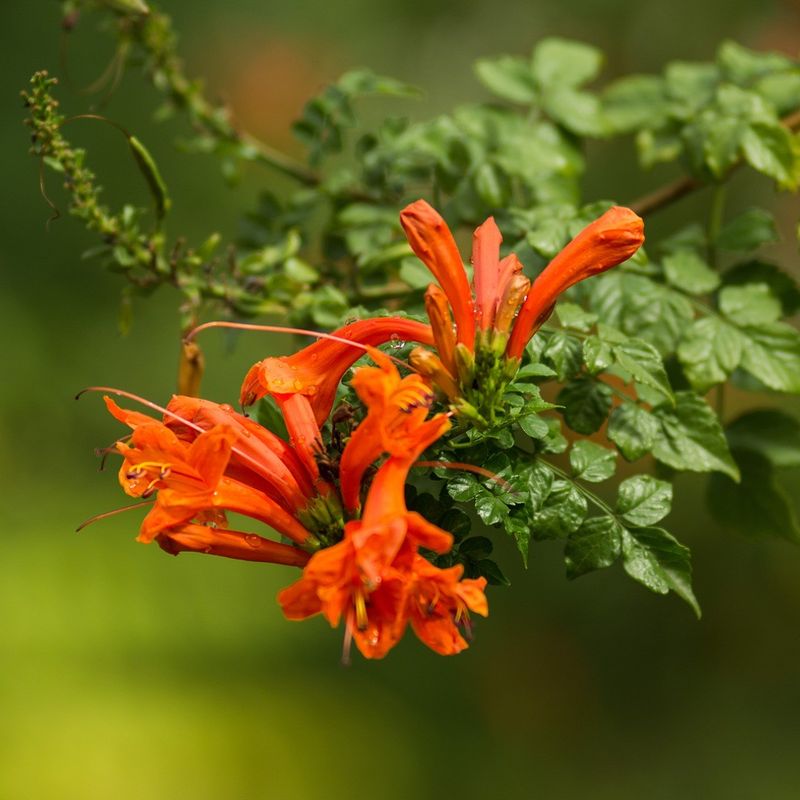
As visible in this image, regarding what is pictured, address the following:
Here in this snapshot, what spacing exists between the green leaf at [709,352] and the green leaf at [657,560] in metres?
0.36

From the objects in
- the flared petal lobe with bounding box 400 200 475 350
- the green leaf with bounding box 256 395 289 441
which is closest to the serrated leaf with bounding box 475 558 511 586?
the flared petal lobe with bounding box 400 200 475 350

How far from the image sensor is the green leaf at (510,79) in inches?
79.1

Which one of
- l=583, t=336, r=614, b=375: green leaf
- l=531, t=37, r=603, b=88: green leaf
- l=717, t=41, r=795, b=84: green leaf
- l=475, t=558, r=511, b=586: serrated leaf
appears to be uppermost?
l=717, t=41, r=795, b=84: green leaf

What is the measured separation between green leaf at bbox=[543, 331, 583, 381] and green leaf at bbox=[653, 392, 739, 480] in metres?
0.17

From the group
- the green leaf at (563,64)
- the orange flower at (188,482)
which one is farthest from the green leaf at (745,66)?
the orange flower at (188,482)

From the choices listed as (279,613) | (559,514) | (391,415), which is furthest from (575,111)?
(279,613)

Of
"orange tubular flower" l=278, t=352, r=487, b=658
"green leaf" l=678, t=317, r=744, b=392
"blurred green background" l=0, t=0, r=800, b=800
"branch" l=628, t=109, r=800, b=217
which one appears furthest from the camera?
"blurred green background" l=0, t=0, r=800, b=800

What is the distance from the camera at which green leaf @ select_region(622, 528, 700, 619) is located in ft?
3.95

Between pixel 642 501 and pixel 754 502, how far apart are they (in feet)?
1.60

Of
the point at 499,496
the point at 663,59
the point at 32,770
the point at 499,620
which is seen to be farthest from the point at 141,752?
the point at 663,59

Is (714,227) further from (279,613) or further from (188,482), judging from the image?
(279,613)

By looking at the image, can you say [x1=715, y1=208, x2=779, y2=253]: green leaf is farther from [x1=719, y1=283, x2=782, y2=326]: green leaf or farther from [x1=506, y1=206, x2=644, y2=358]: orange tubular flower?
[x1=506, y1=206, x2=644, y2=358]: orange tubular flower

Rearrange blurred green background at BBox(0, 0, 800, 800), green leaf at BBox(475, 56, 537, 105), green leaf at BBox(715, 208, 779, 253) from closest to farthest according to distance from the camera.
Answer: green leaf at BBox(715, 208, 779, 253) < green leaf at BBox(475, 56, 537, 105) < blurred green background at BBox(0, 0, 800, 800)

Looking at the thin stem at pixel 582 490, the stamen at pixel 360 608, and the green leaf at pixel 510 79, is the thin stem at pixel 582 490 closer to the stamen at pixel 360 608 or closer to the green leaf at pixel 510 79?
the stamen at pixel 360 608
